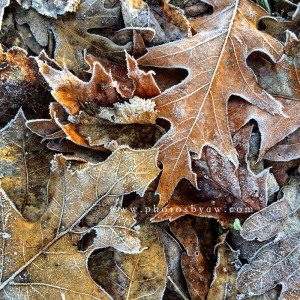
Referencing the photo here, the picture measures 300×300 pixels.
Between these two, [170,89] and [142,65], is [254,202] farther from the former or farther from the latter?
[142,65]

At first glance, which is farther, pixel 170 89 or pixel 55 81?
pixel 170 89

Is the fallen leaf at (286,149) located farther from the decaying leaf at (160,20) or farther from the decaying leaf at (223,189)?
the decaying leaf at (160,20)

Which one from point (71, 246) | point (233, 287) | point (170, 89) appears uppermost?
point (170, 89)

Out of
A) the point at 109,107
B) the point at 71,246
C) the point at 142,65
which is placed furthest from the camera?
the point at 142,65

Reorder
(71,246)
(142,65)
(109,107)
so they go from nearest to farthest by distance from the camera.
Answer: (71,246) → (109,107) → (142,65)

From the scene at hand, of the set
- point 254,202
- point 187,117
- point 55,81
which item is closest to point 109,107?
point 55,81

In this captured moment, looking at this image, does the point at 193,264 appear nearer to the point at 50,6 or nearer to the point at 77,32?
the point at 77,32

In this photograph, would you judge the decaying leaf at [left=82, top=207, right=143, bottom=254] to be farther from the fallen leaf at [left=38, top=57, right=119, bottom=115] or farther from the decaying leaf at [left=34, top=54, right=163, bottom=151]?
the fallen leaf at [left=38, top=57, right=119, bottom=115]
